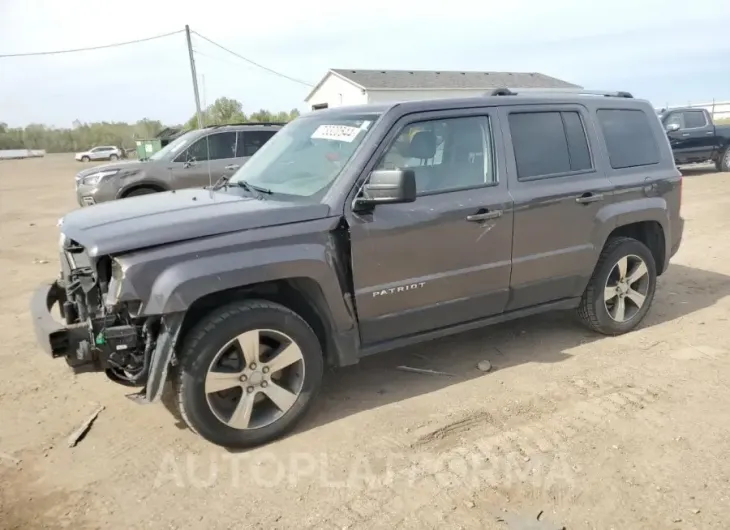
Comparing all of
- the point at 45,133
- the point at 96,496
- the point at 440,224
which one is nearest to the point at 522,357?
the point at 440,224

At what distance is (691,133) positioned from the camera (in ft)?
55.4

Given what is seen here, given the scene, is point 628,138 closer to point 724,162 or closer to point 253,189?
point 253,189

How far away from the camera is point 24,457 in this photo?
3371 millimetres

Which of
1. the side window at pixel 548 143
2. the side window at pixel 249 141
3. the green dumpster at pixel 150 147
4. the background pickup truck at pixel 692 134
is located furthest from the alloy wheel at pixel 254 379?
the green dumpster at pixel 150 147

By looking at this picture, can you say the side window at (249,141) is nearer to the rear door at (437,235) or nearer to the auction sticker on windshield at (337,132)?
the auction sticker on windshield at (337,132)

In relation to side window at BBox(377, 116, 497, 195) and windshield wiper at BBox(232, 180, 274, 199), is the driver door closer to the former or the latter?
windshield wiper at BBox(232, 180, 274, 199)

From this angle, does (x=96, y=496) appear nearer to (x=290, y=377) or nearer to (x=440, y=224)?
(x=290, y=377)

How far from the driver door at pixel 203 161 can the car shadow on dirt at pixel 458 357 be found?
22.4 ft

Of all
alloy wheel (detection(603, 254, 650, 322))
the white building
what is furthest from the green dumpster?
alloy wheel (detection(603, 254, 650, 322))

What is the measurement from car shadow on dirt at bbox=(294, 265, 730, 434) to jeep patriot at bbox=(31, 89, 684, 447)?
0.35 m

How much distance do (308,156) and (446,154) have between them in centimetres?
93

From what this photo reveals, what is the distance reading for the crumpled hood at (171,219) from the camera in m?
3.12

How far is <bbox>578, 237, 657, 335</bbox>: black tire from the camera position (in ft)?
15.8

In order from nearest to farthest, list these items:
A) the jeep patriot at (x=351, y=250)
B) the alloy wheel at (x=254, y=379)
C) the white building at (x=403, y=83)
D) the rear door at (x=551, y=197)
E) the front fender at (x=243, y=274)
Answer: the front fender at (x=243, y=274)
the jeep patriot at (x=351, y=250)
the alloy wheel at (x=254, y=379)
the rear door at (x=551, y=197)
the white building at (x=403, y=83)
